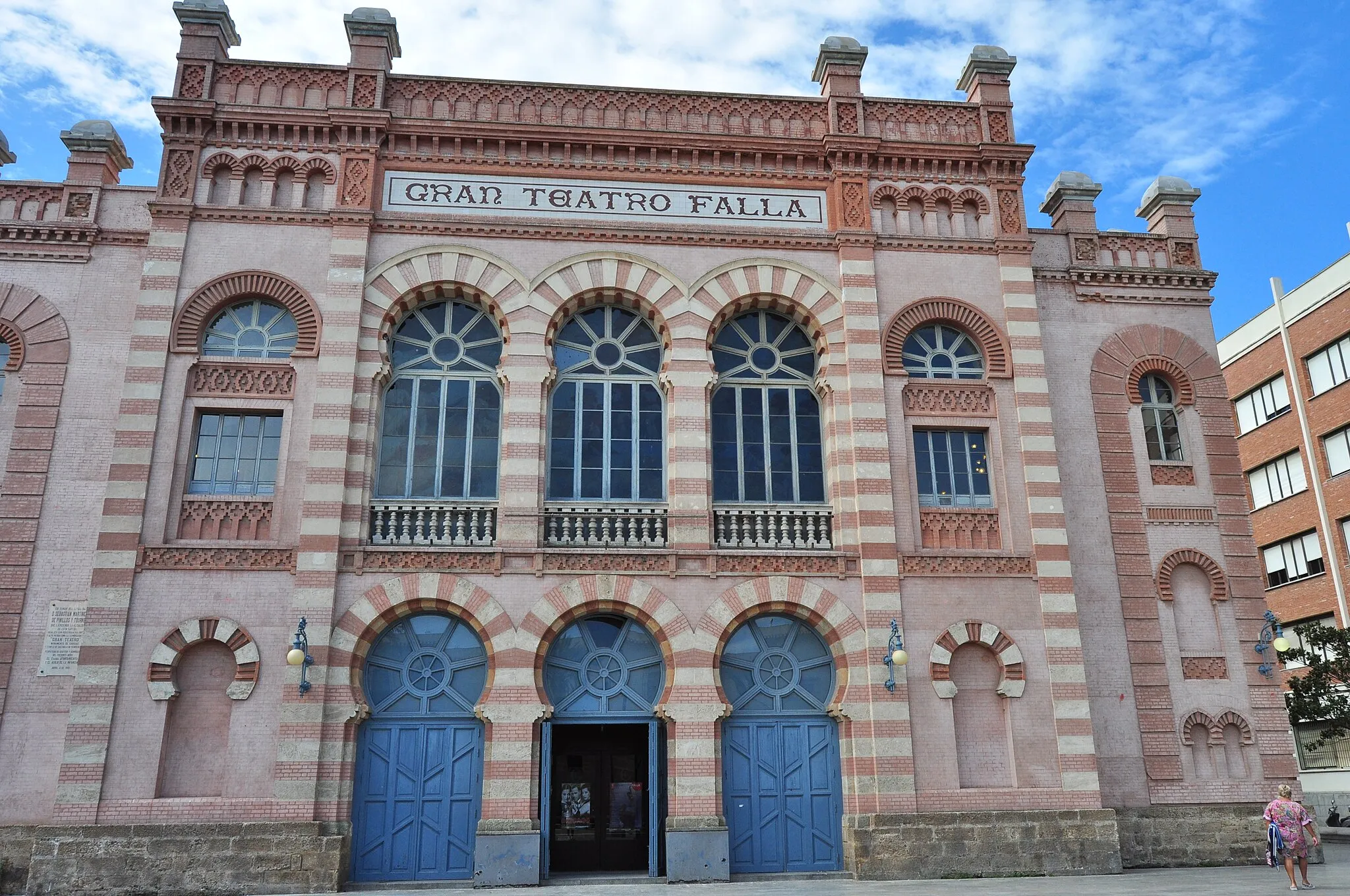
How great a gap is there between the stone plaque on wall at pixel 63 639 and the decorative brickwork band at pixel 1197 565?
58.0 feet

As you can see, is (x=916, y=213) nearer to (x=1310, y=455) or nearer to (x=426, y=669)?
(x=426, y=669)

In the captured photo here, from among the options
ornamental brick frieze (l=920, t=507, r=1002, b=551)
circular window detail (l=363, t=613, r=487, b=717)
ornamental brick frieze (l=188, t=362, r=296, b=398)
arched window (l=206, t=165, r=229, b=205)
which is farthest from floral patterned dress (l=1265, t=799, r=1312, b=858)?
arched window (l=206, t=165, r=229, b=205)

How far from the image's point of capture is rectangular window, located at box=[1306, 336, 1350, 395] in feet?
95.3

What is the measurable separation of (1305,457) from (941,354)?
17.9m

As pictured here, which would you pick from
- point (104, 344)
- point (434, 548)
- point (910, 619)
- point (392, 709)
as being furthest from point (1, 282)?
point (910, 619)

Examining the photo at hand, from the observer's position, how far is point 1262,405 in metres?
32.8

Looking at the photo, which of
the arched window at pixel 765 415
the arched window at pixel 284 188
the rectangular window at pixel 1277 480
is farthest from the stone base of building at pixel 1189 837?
the arched window at pixel 284 188

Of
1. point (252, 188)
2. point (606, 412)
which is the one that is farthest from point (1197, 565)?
point (252, 188)

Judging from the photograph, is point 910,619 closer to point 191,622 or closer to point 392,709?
point 392,709

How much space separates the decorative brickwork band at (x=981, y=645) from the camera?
54.6 ft

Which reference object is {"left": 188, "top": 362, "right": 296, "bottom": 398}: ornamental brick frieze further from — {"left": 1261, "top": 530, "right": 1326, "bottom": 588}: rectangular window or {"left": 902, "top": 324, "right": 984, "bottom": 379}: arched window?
{"left": 1261, "top": 530, "right": 1326, "bottom": 588}: rectangular window

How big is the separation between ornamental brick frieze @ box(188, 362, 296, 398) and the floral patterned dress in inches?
624

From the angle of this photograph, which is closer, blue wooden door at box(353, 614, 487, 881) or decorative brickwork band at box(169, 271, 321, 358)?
blue wooden door at box(353, 614, 487, 881)

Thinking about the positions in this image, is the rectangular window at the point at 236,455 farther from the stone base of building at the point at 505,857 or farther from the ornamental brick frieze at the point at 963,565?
the ornamental brick frieze at the point at 963,565
